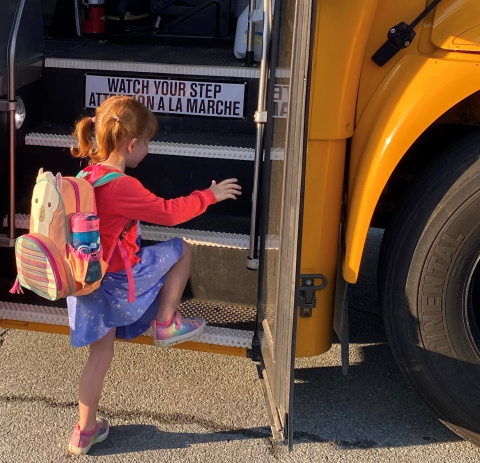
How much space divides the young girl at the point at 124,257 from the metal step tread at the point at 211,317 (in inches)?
6.2

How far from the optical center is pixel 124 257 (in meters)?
2.44

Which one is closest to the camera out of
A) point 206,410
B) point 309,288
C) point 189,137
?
point 309,288

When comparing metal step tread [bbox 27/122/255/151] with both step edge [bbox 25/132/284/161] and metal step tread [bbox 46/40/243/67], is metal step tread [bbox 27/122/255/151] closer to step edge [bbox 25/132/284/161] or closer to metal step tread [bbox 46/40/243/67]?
step edge [bbox 25/132/284/161]

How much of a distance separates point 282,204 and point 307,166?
7.8 inches

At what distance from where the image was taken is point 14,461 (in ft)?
8.34

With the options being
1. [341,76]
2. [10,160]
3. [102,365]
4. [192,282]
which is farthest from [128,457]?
[341,76]

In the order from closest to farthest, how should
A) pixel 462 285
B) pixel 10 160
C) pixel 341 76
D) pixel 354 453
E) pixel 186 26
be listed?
pixel 341 76, pixel 462 285, pixel 354 453, pixel 10 160, pixel 186 26

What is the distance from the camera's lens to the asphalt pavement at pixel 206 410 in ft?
8.63

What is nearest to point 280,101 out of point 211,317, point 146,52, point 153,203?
point 153,203

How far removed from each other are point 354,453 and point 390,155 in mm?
1068

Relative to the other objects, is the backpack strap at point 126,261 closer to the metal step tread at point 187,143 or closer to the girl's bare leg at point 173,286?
the girl's bare leg at point 173,286

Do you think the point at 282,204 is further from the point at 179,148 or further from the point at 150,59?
the point at 150,59

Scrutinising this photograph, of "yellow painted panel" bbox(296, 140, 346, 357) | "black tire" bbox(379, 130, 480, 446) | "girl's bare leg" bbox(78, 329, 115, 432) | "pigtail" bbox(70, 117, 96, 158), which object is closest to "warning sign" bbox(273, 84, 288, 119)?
"yellow painted panel" bbox(296, 140, 346, 357)

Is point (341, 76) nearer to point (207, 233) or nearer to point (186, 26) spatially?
point (207, 233)
